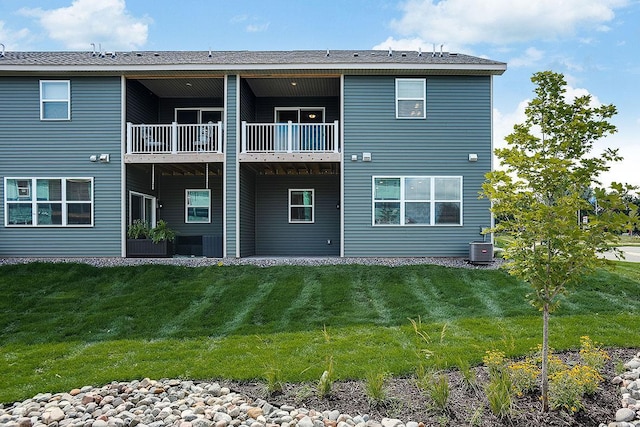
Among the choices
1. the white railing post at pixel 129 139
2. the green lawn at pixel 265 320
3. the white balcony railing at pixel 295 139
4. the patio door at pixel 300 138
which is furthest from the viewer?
the patio door at pixel 300 138

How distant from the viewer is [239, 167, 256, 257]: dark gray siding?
1250 cm

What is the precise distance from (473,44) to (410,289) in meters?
10.7

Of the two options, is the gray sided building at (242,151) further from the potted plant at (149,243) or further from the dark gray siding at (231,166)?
the potted plant at (149,243)

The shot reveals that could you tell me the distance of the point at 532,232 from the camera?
12.3 ft

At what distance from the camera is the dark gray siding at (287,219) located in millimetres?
14438

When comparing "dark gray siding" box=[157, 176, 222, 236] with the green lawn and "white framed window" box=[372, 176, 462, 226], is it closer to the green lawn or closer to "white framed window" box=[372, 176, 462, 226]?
the green lawn

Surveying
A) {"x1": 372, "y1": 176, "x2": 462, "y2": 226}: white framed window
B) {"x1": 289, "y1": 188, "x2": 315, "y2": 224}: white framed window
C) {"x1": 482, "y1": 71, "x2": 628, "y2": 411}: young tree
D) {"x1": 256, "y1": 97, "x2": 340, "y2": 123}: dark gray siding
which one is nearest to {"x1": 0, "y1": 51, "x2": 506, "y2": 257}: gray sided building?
{"x1": 372, "y1": 176, "x2": 462, "y2": 226}: white framed window

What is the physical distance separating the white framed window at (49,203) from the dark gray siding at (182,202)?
2613mm

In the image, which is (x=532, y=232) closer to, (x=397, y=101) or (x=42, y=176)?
(x=397, y=101)

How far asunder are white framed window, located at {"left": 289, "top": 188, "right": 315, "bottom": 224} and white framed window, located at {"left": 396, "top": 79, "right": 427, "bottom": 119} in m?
4.09

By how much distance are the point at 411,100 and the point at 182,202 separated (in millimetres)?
8051

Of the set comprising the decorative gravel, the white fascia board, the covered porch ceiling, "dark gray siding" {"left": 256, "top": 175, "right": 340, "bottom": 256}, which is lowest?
the decorative gravel

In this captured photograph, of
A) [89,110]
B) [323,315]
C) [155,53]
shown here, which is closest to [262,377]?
[323,315]

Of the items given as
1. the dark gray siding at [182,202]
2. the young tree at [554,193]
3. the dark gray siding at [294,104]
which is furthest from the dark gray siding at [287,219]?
the young tree at [554,193]
